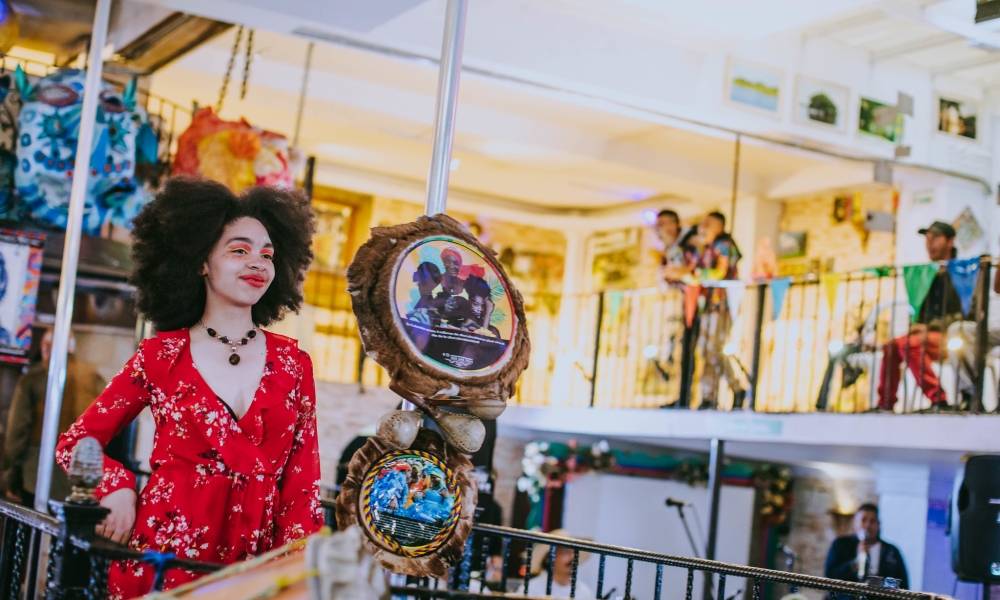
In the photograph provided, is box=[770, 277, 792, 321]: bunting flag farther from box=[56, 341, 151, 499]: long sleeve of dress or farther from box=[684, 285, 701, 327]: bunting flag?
box=[56, 341, 151, 499]: long sleeve of dress

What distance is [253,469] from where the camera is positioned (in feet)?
7.86

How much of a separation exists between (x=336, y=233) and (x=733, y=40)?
5.70 m

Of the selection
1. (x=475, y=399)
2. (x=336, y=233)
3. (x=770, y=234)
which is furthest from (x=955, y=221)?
(x=475, y=399)

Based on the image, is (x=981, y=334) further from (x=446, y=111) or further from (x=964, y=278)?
(x=446, y=111)

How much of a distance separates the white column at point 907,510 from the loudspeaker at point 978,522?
2.92 metres

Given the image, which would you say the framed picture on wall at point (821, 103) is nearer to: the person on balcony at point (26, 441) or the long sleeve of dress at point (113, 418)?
the person on balcony at point (26, 441)

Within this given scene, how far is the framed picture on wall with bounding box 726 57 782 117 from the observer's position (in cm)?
757

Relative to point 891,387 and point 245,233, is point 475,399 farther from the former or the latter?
point 891,387

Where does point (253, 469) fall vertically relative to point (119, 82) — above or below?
below

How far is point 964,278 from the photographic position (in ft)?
20.7

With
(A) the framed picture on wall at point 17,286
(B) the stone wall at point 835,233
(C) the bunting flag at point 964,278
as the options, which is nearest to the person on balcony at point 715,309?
(C) the bunting flag at point 964,278

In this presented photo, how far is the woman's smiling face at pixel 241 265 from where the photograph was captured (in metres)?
2.52

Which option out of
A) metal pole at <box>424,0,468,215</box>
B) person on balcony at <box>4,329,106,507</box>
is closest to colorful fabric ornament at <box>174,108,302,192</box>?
person on balcony at <box>4,329,106,507</box>

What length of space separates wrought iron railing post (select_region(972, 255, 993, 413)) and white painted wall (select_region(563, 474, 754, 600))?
4067 mm
